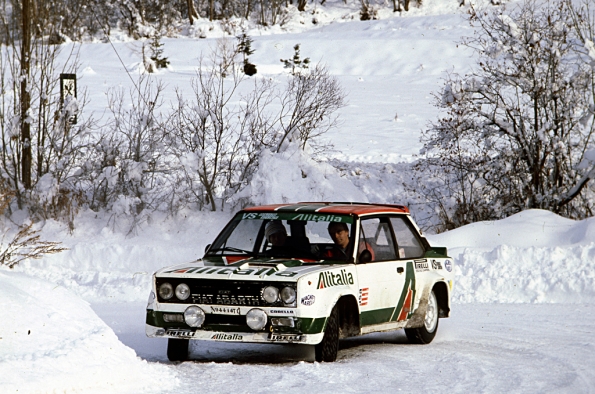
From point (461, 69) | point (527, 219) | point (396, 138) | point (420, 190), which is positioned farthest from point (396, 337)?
point (461, 69)

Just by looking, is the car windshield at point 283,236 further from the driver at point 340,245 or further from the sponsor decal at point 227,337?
the sponsor decal at point 227,337

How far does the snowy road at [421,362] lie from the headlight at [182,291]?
0.61 meters

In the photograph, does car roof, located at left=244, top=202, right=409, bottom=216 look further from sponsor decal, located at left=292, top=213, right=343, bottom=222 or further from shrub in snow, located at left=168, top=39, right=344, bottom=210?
shrub in snow, located at left=168, top=39, right=344, bottom=210

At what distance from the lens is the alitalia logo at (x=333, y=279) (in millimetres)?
8086

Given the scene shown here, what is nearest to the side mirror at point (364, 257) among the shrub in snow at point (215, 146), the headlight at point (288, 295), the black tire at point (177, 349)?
the headlight at point (288, 295)

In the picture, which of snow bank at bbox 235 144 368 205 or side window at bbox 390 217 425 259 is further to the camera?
snow bank at bbox 235 144 368 205

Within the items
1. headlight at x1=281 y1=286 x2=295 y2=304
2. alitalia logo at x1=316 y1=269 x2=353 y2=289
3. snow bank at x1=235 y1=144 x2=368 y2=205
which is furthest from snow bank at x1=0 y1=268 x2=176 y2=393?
snow bank at x1=235 y1=144 x2=368 y2=205

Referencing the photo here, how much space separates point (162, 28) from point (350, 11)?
11.4 meters

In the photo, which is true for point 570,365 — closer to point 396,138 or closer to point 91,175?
point 91,175

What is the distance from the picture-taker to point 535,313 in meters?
12.4

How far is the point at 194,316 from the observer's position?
26.3ft

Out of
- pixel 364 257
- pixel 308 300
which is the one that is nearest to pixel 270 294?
pixel 308 300

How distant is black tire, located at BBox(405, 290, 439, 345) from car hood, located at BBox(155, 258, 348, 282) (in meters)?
1.67

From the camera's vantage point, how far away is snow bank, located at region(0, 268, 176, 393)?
650 cm
